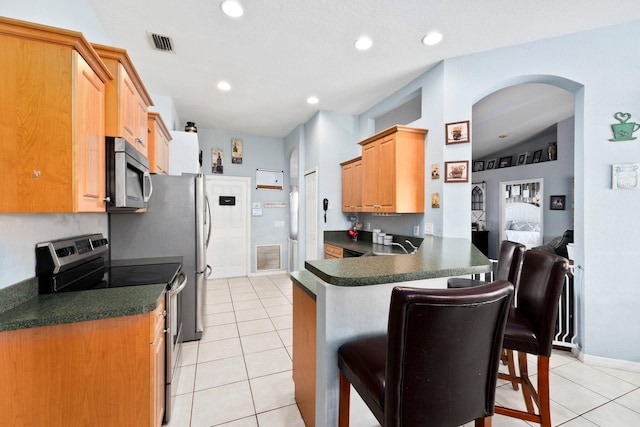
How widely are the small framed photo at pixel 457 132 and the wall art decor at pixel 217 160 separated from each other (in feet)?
13.9

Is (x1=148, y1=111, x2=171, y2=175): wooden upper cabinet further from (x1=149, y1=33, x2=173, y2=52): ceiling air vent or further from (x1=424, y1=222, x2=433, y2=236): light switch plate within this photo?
(x1=424, y1=222, x2=433, y2=236): light switch plate

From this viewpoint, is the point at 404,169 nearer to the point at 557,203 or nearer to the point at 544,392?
the point at 544,392

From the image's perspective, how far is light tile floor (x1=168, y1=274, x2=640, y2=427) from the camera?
69.6 inches

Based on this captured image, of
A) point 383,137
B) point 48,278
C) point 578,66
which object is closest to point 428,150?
point 383,137

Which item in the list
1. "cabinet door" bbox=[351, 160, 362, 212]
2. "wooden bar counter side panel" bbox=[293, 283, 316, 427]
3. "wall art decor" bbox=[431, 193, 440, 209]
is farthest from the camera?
"cabinet door" bbox=[351, 160, 362, 212]

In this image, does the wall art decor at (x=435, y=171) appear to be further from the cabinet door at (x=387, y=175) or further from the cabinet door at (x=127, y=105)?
the cabinet door at (x=127, y=105)

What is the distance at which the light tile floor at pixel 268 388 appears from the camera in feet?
5.80

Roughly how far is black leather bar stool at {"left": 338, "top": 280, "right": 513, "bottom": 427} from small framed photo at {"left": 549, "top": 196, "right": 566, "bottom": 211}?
6.81 metres

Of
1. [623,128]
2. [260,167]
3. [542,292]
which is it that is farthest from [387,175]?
[260,167]

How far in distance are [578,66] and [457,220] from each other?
1.71 meters

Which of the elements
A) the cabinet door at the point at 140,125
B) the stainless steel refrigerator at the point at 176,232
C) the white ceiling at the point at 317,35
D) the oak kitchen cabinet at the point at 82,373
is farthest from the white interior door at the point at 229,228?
the oak kitchen cabinet at the point at 82,373

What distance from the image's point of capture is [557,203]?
5988 millimetres

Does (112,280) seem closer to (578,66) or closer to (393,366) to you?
(393,366)

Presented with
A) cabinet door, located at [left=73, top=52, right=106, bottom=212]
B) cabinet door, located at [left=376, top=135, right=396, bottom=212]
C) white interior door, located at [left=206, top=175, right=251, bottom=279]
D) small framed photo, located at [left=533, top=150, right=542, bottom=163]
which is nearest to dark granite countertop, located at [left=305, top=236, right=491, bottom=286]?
cabinet door, located at [left=73, top=52, right=106, bottom=212]
